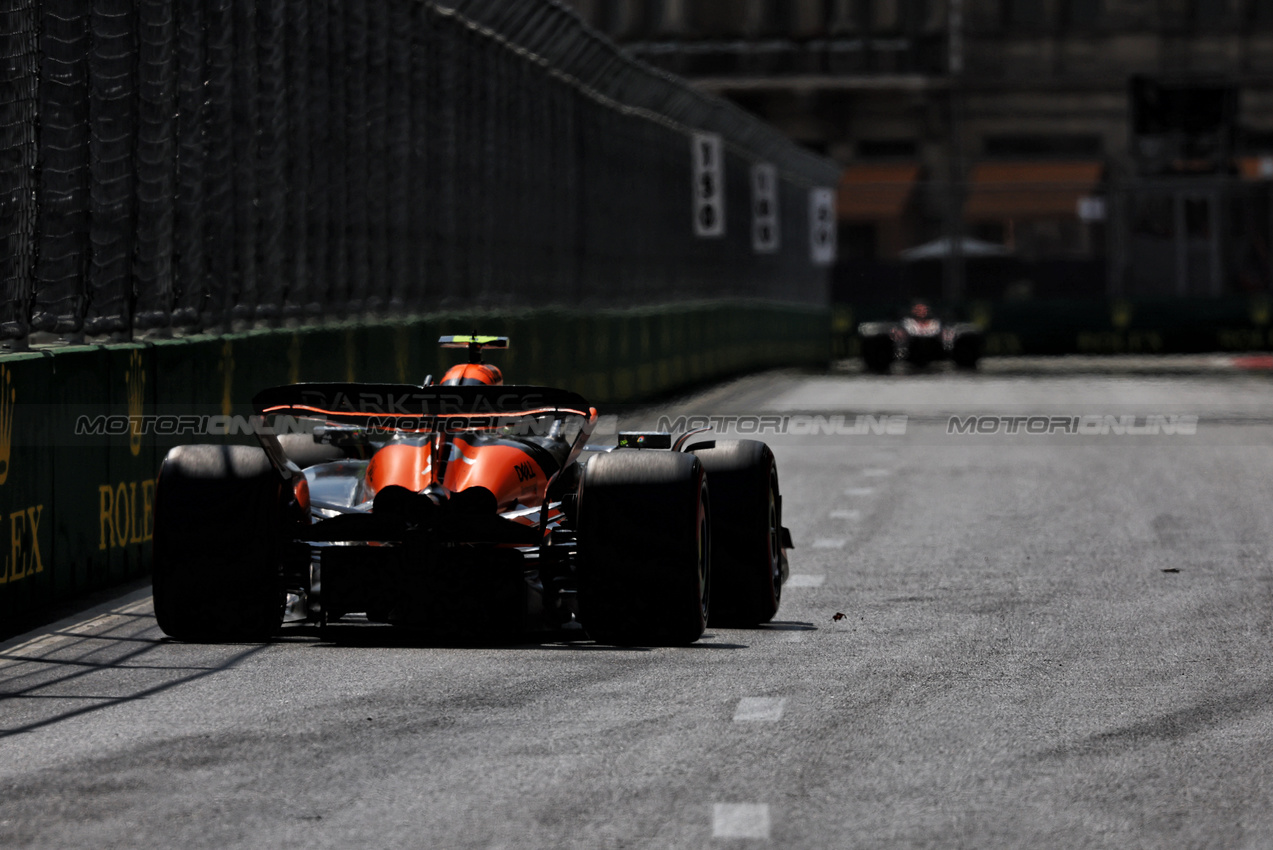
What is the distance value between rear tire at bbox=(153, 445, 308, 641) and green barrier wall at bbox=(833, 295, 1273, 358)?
112 feet

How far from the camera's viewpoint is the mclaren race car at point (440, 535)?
A: 25.4 feet

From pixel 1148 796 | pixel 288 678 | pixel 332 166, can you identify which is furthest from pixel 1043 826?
pixel 332 166

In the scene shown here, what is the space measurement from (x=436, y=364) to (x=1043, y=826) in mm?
12032

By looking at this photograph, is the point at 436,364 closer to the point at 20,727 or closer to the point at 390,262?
the point at 390,262

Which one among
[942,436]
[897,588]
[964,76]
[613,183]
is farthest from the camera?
[964,76]

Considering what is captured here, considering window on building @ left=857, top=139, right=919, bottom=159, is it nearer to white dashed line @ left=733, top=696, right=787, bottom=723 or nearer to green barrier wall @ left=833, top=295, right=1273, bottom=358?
green barrier wall @ left=833, top=295, right=1273, bottom=358

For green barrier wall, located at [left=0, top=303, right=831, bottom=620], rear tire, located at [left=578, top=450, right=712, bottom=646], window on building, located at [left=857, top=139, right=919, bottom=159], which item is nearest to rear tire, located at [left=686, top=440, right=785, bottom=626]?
rear tire, located at [left=578, top=450, right=712, bottom=646]

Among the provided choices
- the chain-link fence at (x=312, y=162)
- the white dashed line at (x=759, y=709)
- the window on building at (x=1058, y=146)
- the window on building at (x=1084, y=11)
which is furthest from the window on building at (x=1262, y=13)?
the white dashed line at (x=759, y=709)

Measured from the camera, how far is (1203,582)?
32.6 ft

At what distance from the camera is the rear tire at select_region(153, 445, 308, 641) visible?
7875 mm

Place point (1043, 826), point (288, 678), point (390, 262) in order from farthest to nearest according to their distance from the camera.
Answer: point (390, 262)
point (288, 678)
point (1043, 826)

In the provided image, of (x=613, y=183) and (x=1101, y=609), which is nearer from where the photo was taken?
(x=1101, y=609)

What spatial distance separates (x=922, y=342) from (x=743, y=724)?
30.4 m

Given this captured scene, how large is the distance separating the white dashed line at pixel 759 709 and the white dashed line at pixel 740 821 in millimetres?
1094
